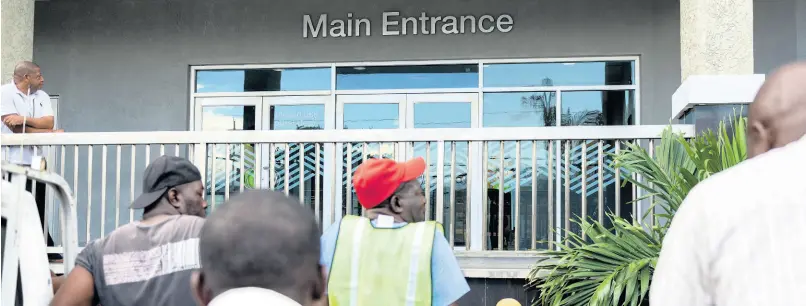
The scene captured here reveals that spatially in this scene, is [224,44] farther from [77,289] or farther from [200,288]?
[200,288]

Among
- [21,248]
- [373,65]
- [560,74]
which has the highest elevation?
[373,65]

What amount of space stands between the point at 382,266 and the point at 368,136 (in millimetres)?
3701

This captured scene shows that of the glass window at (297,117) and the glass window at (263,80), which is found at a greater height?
the glass window at (263,80)

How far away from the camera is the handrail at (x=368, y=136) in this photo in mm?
6371

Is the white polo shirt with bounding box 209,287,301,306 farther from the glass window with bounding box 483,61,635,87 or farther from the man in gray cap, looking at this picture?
the glass window with bounding box 483,61,635,87

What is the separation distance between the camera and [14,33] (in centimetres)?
888

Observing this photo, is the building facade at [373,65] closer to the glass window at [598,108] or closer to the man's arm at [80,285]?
the glass window at [598,108]

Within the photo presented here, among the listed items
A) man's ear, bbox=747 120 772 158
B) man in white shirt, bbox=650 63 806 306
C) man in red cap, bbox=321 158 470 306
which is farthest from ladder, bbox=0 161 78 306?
man's ear, bbox=747 120 772 158

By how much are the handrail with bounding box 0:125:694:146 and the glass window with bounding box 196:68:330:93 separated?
370 cm

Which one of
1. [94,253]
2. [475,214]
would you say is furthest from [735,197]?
[475,214]

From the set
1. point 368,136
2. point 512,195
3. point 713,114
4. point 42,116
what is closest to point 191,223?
point 368,136

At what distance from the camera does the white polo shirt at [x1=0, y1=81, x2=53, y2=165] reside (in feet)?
23.4

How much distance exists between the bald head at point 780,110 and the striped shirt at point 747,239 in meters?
0.06

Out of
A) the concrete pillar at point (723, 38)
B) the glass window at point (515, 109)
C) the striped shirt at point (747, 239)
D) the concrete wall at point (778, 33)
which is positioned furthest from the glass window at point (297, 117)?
the striped shirt at point (747, 239)
